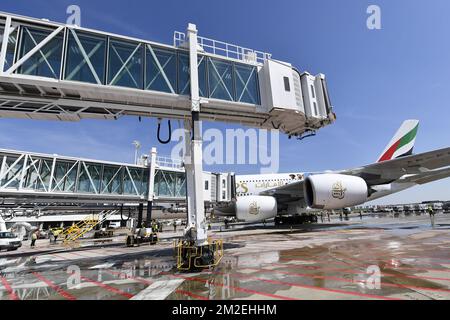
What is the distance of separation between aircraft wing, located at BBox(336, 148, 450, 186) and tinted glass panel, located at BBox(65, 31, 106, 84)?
1841cm

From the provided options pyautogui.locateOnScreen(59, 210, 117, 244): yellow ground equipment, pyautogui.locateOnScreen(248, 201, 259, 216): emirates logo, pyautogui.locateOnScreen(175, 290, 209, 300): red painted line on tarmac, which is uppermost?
pyautogui.locateOnScreen(248, 201, 259, 216): emirates logo

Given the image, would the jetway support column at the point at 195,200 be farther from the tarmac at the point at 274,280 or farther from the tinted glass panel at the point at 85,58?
the tinted glass panel at the point at 85,58

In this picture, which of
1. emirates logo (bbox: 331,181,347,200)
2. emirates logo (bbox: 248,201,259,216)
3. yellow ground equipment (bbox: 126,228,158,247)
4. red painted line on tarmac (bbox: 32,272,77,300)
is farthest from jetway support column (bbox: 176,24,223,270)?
emirates logo (bbox: 248,201,259,216)

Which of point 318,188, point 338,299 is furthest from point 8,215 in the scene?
point 338,299

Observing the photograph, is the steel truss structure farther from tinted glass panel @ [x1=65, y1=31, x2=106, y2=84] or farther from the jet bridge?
tinted glass panel @ [x1=65, y1=31, x2=106, y2=84]

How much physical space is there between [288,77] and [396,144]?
78.7 feet

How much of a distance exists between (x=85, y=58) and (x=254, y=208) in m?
16.6

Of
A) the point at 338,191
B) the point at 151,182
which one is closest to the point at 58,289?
the point at 338,191

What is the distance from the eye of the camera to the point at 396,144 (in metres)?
29.4

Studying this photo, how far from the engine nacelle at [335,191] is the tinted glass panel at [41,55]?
1536 centimetres

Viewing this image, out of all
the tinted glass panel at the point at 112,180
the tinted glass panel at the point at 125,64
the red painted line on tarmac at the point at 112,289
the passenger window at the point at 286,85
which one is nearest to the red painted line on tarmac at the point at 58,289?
the red painted line on tarmac at the point at 112,289

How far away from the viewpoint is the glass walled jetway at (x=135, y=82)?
28.4 ft

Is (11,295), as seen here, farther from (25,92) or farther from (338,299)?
(338,299)

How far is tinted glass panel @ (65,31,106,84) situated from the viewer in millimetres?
9141
